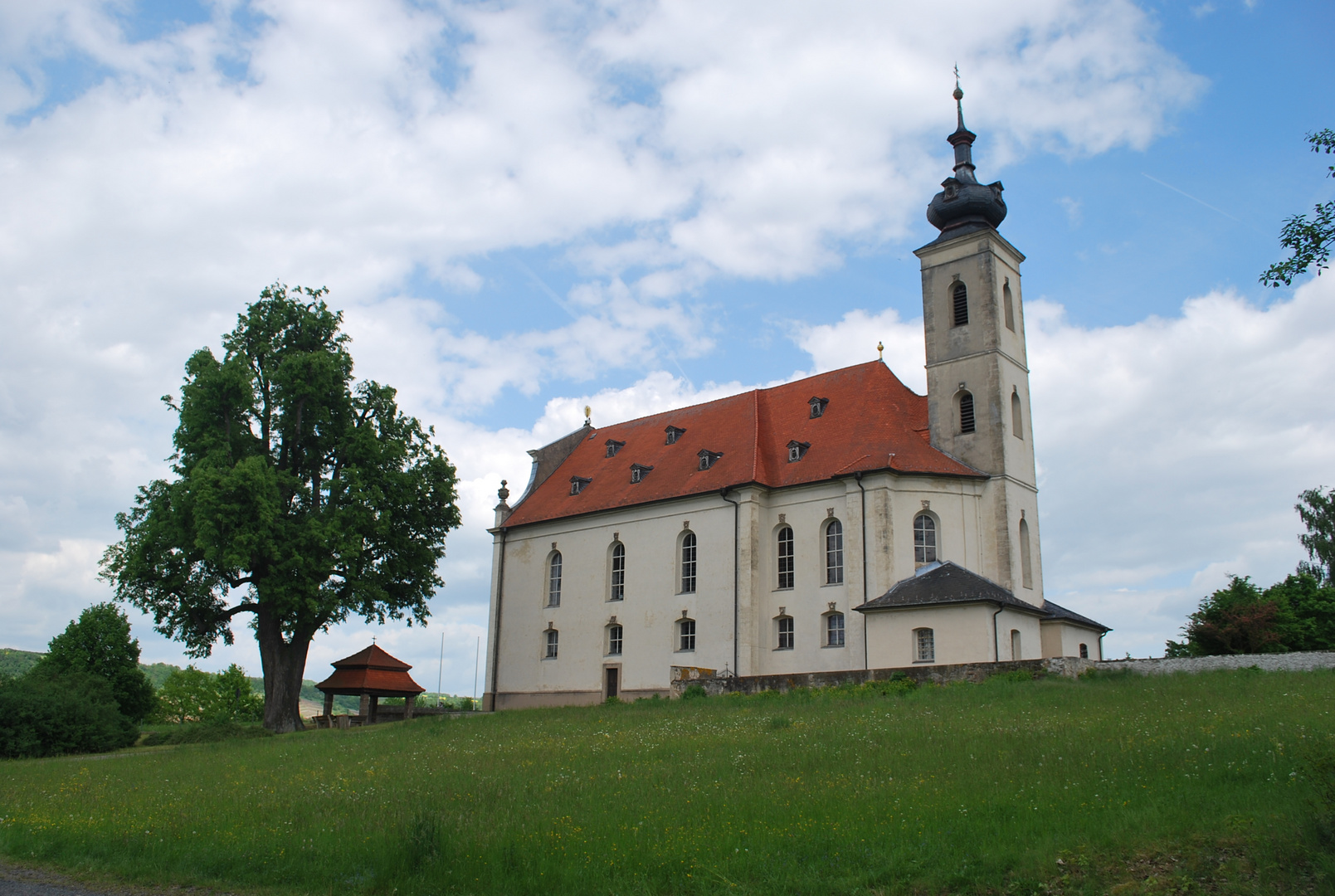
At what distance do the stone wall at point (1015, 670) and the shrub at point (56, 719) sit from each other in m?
17.9

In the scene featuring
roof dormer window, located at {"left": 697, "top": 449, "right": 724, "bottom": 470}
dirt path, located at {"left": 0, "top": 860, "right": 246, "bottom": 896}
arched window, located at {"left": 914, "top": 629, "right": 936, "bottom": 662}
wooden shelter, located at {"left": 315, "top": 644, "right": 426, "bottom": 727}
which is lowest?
dirt path, located at {"left": 0, "top": 860, "right": 246, "bottom": 896}

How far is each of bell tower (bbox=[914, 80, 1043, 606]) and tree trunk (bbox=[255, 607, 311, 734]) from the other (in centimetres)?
2258

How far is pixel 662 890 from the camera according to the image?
9.52 metres

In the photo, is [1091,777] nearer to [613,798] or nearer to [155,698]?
[613,798]

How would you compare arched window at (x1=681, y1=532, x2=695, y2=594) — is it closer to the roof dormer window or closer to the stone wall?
the roof dormer window

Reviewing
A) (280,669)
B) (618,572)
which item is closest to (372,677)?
(280,669)

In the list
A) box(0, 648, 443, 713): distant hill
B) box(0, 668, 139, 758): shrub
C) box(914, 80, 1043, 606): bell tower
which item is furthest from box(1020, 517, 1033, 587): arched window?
box(0, 648, 443, 713): distant hill

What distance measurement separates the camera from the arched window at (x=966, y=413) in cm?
3422

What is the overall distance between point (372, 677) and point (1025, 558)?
23481 millimetres

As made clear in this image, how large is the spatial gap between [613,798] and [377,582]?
22.0m

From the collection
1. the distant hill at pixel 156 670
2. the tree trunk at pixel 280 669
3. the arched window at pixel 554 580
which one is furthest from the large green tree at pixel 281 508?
the distant hill at pixel 156 670

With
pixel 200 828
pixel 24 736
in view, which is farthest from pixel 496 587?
pixel 200 828

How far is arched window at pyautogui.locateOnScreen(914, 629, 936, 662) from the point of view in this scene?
2947cm

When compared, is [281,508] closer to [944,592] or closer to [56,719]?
[56,719]
